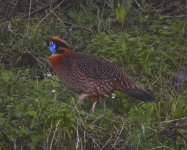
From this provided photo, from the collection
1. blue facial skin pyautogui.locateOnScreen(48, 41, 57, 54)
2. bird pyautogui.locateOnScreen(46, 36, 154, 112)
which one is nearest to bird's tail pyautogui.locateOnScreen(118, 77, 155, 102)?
bird pyautogui.locateOnScreen(46, 36, 154, 112)

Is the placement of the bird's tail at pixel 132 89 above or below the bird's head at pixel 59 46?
below

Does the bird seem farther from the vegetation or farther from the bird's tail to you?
the vegetation

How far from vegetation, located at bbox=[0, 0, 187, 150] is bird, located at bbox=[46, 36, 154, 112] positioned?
4.0 inches

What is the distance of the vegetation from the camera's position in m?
5.92

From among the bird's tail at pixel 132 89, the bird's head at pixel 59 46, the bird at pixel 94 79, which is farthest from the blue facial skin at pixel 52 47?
the bird's tail at pixel 132 89

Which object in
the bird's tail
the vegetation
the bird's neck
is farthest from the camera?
the bird's neck

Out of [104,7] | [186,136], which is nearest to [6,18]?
[104,7]

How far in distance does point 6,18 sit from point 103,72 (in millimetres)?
2331

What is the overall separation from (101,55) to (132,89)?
3.48 feet

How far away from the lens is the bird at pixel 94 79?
6527 millimetres

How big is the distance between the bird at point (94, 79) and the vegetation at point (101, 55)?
10 cm

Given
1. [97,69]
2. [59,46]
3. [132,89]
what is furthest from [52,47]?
[132,89]

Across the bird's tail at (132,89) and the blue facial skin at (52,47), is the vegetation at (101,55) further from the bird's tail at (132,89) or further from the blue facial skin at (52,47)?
the blue facial skin at (52,47)

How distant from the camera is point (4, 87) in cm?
645
